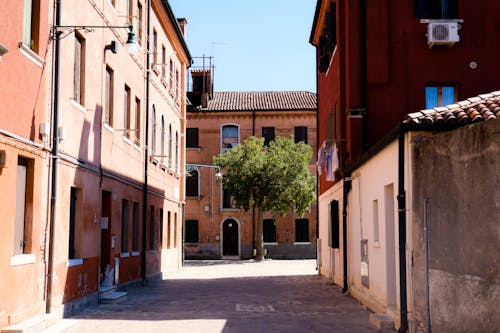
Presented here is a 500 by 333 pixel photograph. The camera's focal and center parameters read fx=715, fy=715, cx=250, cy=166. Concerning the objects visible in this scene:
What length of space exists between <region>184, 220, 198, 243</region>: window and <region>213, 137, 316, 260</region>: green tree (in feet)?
20.6

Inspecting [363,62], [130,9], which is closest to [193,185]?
[130,9]

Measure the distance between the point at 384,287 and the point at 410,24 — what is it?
26.6 ft

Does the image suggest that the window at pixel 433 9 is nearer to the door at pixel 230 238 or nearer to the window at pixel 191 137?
the door at pixel 230 238

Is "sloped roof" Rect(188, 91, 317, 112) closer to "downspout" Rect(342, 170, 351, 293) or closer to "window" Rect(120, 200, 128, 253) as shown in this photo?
"window" Rect(120, 200, 128, 253)

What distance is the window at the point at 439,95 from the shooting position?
1906 cm

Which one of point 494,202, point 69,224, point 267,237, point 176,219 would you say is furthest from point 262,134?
point 494,202

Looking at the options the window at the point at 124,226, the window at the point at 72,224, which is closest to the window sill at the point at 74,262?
the window at the point at 72,224

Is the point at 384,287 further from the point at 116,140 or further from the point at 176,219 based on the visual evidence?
the point at 176,219

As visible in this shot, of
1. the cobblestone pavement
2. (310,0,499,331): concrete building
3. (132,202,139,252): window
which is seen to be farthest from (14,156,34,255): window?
(132,202,139,252): window

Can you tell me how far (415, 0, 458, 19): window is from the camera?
18859 millimetres

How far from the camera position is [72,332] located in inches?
468

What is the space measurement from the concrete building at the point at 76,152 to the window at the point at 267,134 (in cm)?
2156

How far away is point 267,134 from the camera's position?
47.5 meters

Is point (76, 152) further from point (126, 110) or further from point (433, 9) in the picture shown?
point (433, 9)
